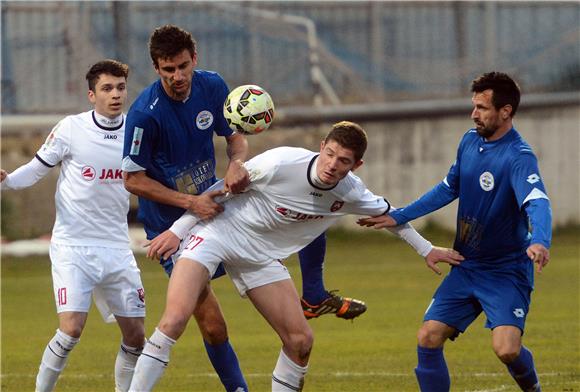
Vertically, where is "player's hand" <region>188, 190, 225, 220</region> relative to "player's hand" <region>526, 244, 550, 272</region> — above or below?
above

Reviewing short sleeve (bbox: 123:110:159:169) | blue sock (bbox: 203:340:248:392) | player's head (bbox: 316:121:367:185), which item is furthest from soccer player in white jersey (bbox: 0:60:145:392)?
player's head (bbox: 316:121:367:185)

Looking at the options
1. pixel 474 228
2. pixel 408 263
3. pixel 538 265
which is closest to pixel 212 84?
pixel 474 228

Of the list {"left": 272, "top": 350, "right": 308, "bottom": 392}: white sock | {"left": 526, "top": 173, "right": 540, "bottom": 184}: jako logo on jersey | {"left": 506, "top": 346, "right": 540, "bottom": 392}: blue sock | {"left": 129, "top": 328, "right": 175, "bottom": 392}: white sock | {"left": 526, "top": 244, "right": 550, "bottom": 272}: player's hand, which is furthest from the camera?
{"left": 506, "top": 346, "right": 540, "bottom": 392}: blue sock

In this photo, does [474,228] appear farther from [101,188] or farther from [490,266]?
[101,188]

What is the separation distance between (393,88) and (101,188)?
17.5m

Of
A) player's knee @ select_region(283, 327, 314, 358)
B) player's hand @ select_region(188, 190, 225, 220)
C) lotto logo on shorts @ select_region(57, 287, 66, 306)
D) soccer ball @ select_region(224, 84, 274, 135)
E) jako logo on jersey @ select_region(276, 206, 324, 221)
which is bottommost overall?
player's knee @ select_region(283, 327, 314, 358)

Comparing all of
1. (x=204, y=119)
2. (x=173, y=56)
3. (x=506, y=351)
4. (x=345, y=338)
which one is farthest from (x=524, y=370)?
(x=345, y=338)

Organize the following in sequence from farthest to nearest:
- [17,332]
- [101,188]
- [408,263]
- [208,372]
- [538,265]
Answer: [408,263]
[17,332]
[208,372]
[101,188]
[538,265]

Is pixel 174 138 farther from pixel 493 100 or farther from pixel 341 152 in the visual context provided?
pixel 493 100

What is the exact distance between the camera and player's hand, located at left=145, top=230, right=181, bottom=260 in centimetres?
885

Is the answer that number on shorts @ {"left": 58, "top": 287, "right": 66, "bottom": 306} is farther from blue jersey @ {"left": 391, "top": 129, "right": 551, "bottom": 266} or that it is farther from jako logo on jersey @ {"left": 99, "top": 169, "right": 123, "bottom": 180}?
blue jersey @ {"left": 391, "top": 129, "right": 551, "bottom": 266}

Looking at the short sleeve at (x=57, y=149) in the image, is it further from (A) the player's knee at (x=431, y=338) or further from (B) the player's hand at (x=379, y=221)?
(A) the player's knee at (x=431, y=338)

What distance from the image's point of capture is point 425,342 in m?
9.15

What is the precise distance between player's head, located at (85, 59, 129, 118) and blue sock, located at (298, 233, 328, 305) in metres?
1.87
